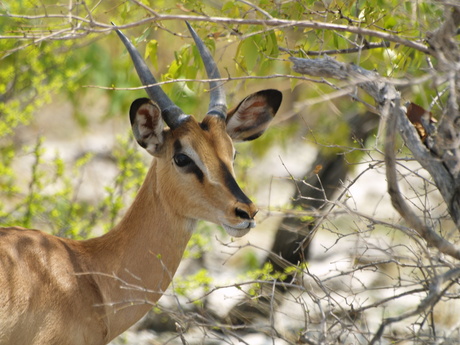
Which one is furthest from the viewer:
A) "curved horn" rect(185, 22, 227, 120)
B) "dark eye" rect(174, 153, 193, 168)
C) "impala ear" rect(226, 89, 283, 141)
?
"impala ear" rect(226, 89, 283, 141)

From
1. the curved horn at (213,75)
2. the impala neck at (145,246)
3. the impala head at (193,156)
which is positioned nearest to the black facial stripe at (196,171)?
the impala head at (193,156)

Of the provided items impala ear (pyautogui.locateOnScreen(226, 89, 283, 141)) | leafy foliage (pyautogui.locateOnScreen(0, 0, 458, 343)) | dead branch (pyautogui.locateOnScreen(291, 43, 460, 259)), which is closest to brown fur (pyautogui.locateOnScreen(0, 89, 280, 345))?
impala ear (pyautogui.locateOnScreen(226, 89, 283, 141))

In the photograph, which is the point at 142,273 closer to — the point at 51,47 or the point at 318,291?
the point at 318,291

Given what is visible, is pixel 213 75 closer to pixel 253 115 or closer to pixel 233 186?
pixel 253 115

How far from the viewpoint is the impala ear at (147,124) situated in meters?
5.37

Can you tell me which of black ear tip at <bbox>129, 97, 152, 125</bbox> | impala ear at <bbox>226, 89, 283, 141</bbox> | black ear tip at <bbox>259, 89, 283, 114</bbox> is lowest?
black ear tip at <bbox>129, 97, 152, 125</bbox>

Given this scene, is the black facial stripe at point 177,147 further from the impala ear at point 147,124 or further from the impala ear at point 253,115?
the impala ear at point 253,115

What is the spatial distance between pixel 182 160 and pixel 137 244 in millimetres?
744

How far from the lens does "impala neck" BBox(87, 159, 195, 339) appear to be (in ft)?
17.9

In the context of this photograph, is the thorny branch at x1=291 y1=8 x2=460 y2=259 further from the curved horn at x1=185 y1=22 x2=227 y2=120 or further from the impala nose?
the curved horn at x1=185 y1=22 x2=227 y2=120

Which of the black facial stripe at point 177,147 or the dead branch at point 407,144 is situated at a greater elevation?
the dead branch at point 407,144

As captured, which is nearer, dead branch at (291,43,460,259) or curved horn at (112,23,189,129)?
dead branch at (291,43,460,259)

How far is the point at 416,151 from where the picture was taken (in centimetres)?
403

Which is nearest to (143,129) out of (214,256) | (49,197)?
(49,197)
